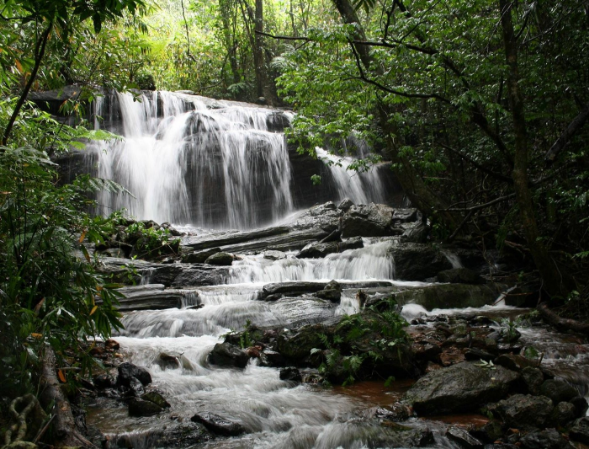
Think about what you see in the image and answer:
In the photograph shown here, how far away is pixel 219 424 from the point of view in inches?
140

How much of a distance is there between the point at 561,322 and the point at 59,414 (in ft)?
20.6

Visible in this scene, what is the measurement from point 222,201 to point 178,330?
10171 millimetres

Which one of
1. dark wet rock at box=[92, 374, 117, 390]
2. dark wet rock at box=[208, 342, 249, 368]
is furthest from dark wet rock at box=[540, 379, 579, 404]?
dark wet rock at box=[92, 374, 117, 390]

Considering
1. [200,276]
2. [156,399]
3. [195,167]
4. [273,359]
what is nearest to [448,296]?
[273,359]

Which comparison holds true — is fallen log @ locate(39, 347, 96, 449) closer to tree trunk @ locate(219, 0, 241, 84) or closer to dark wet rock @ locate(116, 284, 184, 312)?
dark wet rock @ locate(116, 284, 184, 312)

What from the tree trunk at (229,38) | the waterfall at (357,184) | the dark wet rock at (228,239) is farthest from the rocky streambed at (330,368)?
the tree trunk at (229,38)

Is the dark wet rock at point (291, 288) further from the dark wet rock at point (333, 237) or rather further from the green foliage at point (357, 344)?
the dark wet rock at point (333, 237)

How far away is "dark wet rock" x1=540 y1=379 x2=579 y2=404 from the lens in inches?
149

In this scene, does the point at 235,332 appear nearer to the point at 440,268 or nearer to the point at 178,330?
the point at 178,330

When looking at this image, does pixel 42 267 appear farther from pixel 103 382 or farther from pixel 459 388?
pixel 459 388

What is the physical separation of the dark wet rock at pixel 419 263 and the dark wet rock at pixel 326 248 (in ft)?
5.09

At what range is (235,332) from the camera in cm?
603

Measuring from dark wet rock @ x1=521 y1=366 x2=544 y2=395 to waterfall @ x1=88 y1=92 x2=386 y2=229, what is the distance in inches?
497

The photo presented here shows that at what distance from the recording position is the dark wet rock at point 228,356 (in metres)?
5.10
